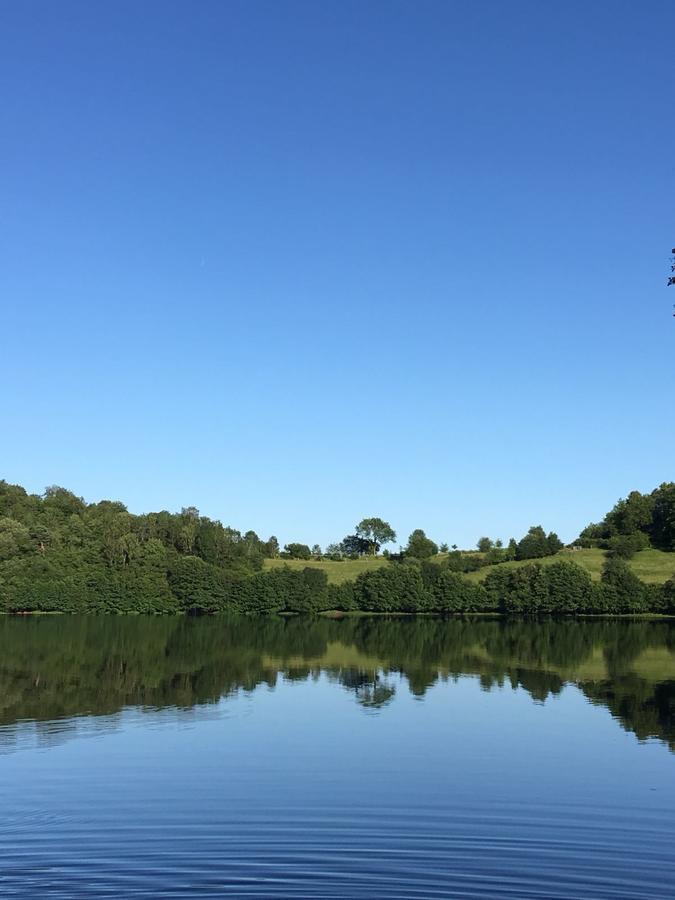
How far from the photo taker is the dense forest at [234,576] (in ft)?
479

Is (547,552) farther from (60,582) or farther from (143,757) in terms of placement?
(143,757)

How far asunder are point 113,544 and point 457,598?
62.7 metres

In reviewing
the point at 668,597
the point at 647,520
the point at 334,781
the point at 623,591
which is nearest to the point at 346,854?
the point at 334,781

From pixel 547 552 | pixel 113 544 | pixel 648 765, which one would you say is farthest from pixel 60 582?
pixel 648 765

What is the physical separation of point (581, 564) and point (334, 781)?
13975cm

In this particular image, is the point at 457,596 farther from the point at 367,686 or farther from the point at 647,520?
the point at 367,686

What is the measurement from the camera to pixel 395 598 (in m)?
156

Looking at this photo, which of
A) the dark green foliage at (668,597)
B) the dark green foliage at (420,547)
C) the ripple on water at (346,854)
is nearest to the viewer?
the ripple on water at (346,854)

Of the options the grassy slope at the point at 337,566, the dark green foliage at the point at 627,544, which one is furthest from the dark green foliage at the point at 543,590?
the grassy slope at the point at 337,566

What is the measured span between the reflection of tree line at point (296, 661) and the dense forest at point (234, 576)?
23543 mm

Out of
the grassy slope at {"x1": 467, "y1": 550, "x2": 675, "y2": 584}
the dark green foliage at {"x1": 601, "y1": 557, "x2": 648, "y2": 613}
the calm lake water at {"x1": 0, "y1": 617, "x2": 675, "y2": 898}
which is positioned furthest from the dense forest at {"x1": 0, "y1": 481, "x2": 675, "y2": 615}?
the calm lake water at {"x1": 0, "y1": 617, "x2": 675, "y2": 898}

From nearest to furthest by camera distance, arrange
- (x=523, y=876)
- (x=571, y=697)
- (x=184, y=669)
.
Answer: (x=523, y=876) → (x=571, y=697) → (x=184, y=669)

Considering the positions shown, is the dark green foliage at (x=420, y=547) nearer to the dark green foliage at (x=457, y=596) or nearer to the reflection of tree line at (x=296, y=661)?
the dark green foliage at (x=457, y=596)

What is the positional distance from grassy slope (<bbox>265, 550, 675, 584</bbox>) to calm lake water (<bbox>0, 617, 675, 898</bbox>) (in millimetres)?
94698
